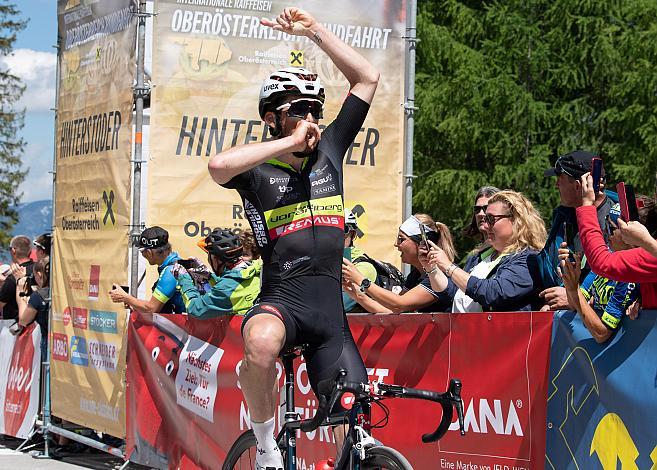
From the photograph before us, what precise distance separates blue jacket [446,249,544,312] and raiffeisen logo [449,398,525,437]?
569 mm

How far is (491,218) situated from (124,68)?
15.2 ft

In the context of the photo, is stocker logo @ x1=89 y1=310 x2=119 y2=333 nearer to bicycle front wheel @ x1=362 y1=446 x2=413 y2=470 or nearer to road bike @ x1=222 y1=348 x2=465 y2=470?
road bike @ x1=222 y1=348 x2=465 y2=470

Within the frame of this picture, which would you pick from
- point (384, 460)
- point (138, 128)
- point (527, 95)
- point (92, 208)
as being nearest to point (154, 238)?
point (138, 128)

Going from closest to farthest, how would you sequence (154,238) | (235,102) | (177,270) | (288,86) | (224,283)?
(288,86)
(224,283)
(177,270)
(154,238)
(235,102)

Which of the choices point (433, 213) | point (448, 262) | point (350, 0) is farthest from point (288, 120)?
point (433, 213)

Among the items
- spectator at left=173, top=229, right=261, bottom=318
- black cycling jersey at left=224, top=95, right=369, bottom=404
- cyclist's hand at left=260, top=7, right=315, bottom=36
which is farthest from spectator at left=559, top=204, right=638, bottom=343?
spectator at left=173, top=229, right=261, bottom=318

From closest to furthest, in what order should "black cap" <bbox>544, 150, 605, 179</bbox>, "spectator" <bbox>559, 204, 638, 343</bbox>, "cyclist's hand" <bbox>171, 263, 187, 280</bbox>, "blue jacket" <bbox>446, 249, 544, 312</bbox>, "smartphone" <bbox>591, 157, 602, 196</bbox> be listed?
"spectator" <bbox>559, 204, 638, 343</bbox>, "smartphone" <bbox>591, 157, 602, 196</bbox>, "black cap" <bbox>544, 150, 605, 179</bbox>, "blue jacket" <bbox>446, 249, 544, 312</bbox>, "cyclist's hand" <bbox>171, 263, 187, 280</bbox>

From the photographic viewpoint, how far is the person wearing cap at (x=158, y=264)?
9.73 metres

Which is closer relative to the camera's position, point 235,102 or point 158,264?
point 158,264

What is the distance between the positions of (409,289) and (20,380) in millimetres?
7014

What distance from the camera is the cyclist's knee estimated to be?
5.28 metres

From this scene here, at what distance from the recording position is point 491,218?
6.85m

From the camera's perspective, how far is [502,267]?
6.64 metres

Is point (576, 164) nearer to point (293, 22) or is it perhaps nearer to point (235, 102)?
point (293, 22)
